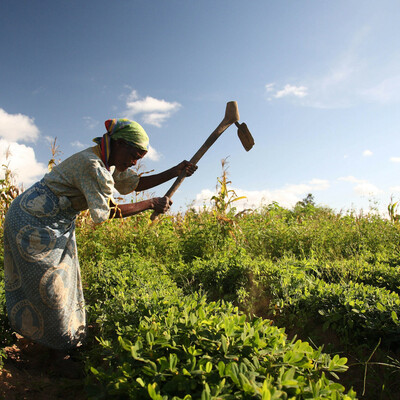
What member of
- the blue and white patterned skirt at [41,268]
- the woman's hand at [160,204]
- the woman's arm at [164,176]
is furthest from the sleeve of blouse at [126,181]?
the blue and white patterned skirt at [41,268]

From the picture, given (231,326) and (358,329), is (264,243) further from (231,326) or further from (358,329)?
(231,326)

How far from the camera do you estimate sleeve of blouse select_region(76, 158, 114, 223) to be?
2.29 metres

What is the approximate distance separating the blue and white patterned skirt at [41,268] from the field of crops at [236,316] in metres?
0.29

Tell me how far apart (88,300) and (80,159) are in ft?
5.17

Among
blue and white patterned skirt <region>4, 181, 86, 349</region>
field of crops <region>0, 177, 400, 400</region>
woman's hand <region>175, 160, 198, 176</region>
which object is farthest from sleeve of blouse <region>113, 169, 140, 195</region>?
field of crops <region>0, 177, 400, 400</region>

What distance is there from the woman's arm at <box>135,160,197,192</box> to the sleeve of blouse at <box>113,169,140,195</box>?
10 centimetres

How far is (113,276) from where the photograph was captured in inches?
124

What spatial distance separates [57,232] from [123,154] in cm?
77

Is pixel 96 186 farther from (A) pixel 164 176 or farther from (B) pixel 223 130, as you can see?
(B) pixel 223 130

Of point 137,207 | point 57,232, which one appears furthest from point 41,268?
point 137,207

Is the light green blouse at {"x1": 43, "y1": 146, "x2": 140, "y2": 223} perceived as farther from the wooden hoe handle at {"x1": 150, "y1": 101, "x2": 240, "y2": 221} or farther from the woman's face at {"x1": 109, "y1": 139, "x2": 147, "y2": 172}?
the wooden hoe handle at {"x1": 150, "y1": 101, "x2": 240, "y2": 221}

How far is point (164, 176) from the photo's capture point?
3.27 m

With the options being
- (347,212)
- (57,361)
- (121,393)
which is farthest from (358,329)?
(347,212)

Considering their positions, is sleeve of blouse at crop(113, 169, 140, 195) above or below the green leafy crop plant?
above
